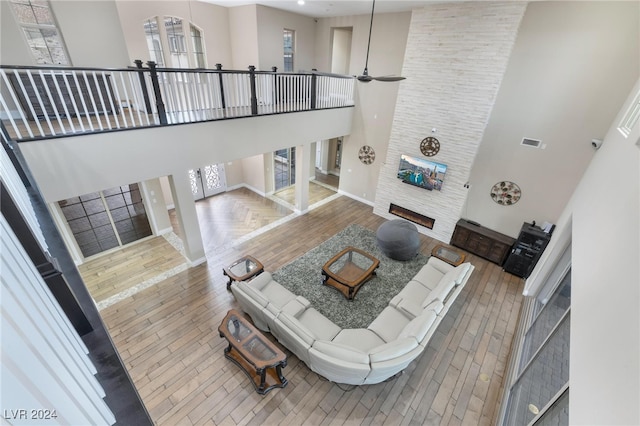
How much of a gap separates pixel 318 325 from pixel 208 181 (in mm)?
6859

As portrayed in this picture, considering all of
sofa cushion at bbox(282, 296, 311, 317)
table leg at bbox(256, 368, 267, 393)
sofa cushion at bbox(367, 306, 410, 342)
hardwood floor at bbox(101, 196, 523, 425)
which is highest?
sofa cushion at bbox(282, 296, 311, 317)

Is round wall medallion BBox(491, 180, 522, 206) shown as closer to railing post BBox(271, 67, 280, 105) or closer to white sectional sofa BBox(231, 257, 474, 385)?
white sectional sofa BBox(231, 257, 474, 385)

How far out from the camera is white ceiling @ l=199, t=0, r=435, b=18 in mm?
6133

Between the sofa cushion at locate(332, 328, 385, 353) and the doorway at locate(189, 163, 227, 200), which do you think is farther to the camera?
the doorway at locate(189, 163, 227, 200)

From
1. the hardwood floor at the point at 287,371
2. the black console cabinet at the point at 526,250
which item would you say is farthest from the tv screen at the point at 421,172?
the hardwood floor at the point at 287,371

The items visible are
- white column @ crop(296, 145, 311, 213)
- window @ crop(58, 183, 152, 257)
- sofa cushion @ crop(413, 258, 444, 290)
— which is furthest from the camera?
white column @ crop(296, 145, 311, 213)

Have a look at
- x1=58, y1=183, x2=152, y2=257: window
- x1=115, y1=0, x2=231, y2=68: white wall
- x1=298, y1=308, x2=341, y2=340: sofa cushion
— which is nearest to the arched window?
x1=115, y1=0, x2=231, y2=68: white wall

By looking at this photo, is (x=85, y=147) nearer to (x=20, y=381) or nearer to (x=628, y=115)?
(x=20, y=381)

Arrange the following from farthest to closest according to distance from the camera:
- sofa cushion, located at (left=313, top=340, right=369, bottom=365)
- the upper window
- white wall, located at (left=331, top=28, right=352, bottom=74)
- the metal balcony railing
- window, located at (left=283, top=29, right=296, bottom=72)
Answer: white wall, located at (left=331, top=28, right=352, bottom=74)
window, located at (left=283, top=29, right=296, bottom=72)
the upper window
the metal balcony railing
sofa cushion, located at (left=313, top=340, right=369, bottom=365)

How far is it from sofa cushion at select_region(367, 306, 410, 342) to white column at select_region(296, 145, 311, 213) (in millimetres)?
4487

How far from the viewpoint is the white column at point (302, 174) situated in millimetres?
7691

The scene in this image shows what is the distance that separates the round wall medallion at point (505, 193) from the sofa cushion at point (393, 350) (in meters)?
4.61

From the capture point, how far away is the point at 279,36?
789 cm

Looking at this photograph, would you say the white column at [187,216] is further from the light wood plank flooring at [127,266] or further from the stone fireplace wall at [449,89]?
the stone fireplace wall at [449,89]
